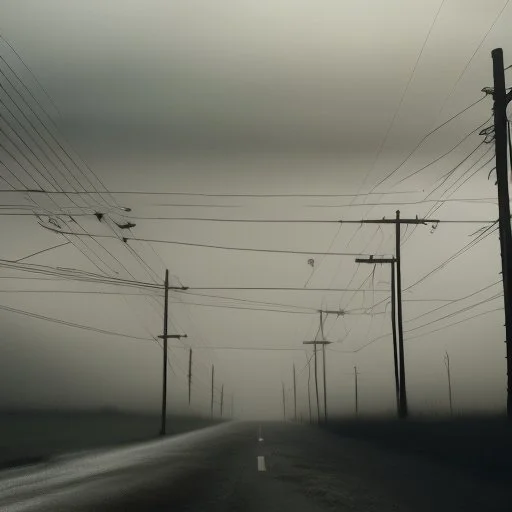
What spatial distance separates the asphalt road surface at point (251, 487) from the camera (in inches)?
389

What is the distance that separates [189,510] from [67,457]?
14.7m

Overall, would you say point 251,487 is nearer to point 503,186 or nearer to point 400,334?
point 503,186

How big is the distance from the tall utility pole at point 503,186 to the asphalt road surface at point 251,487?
4045 millimetres

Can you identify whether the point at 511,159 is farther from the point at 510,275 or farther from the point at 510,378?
the point at 510,378

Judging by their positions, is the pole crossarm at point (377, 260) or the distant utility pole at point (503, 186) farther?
the pole crossarm at point (377, 260)

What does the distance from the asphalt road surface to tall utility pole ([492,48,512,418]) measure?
4045 millimetres

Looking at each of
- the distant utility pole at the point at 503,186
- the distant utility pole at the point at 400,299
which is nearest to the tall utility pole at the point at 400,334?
the distant utility pole at the point at 400,299

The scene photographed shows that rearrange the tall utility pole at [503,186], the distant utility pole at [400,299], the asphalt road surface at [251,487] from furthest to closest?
1. the distant utility pole at [400,299]
2. the tall utility pole at [503,186]
3. the asphalt road surface at [251,487]

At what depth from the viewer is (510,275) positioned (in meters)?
18.0

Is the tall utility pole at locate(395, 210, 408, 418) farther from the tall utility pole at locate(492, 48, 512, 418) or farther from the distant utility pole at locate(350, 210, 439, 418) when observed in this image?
the tall utility pole at locate(492, 48, 512, 418)

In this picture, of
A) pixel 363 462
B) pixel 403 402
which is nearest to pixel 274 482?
pixel 363 462

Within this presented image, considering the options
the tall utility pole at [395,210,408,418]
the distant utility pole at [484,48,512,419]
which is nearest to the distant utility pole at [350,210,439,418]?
the tall utility pole at [395,210,408,418]

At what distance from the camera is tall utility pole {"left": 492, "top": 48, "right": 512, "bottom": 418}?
1772cm

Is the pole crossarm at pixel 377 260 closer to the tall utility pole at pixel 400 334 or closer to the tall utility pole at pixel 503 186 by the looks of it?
the tall utility pole at pixel 400 334
